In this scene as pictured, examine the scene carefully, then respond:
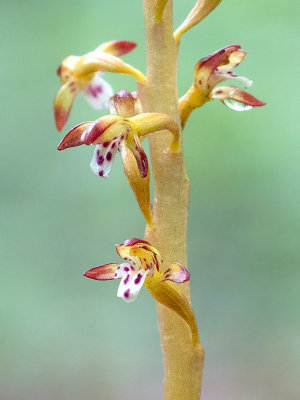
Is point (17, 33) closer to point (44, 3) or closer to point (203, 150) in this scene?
point (44, 3)

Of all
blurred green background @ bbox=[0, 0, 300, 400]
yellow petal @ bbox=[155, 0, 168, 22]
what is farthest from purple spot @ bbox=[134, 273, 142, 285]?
blurred green background @ bbox=[0, 0, 300, 400]

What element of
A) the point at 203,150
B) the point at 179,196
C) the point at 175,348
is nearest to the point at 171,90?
the point at 179,196

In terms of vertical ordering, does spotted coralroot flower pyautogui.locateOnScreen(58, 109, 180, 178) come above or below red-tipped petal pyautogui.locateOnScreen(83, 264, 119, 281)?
above

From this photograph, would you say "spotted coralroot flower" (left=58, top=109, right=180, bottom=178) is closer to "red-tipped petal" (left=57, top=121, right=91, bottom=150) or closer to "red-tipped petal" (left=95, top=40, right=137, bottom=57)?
"red-tipped petal" (left=57, top=121, right=91, bottom=150)

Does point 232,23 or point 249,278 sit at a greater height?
point 232,23

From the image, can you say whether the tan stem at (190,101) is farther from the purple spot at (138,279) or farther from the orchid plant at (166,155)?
the purple spot at (138,279)

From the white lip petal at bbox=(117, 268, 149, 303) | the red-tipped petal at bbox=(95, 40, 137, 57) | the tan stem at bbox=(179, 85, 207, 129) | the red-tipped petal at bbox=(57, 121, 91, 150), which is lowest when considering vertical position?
the white lip petal at bbox=(117, 268, 149, 303)
